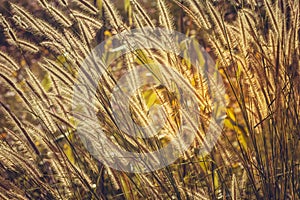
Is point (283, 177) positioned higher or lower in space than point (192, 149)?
lower

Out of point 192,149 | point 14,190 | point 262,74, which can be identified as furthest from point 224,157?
point 14,190

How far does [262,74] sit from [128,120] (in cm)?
46

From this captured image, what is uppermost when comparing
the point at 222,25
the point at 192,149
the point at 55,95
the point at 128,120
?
the point at 222,25

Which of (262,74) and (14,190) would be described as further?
(262,74)

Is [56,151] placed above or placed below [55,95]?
below

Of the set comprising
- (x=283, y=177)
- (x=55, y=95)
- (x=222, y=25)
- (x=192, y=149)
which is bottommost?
(x=283, y=177)

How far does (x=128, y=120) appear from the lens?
1.82 m

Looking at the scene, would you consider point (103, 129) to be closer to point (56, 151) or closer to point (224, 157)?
point (56, 151)

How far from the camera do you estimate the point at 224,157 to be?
6.13ft

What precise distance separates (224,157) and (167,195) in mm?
221

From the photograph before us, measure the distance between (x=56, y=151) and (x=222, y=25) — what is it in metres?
0.63

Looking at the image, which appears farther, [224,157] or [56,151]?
[224,157]

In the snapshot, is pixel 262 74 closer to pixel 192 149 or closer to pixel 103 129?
pixel 192 149

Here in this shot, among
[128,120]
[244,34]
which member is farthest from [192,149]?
[244,34]
